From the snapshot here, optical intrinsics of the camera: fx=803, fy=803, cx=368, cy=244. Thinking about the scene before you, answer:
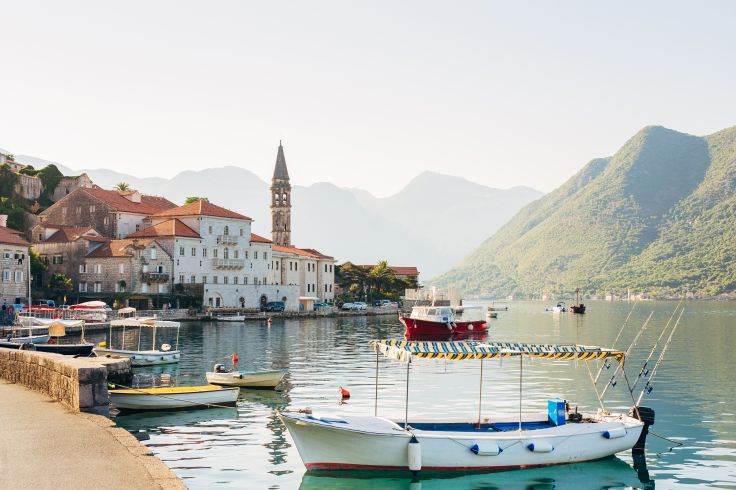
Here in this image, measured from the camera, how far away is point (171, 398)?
33.0 meters

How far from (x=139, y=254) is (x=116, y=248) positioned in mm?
3612

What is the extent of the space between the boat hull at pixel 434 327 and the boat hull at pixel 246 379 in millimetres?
44737

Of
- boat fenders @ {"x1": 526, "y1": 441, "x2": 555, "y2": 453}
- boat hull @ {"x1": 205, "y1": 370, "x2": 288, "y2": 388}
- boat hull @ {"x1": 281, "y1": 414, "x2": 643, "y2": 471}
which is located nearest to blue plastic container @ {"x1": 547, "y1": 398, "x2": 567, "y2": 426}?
boat hull @ {"x1": 281, "y1": 414, "x2": 643, "y2": 471}

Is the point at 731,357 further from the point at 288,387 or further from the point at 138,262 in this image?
the point at 138,262

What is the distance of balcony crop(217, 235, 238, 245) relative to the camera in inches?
4663

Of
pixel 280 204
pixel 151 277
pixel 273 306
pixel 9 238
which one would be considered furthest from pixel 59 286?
pixel 280 204

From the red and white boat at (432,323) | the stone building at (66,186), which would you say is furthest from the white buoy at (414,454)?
the stone building at (66,186)

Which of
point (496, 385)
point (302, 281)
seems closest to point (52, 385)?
point (496, 385)

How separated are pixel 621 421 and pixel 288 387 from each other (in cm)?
1994

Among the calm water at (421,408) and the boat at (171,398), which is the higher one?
the boat at (171,398)

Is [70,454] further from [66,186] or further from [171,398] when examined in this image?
[66,186]

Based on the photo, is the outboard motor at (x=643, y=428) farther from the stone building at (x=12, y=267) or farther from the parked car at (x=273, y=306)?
the parked car at (x=273, y=306)

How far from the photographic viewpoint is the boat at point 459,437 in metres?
23.3

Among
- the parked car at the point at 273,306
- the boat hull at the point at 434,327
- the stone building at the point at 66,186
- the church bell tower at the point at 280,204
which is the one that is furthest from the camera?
the church bell tower at the point at 280,204
